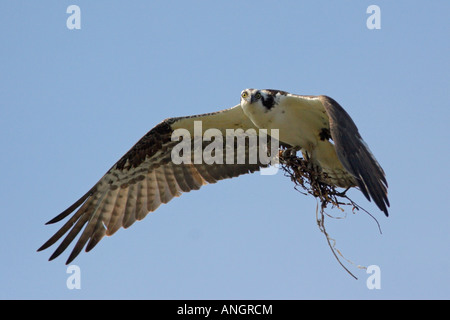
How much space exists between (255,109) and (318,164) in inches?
52.2

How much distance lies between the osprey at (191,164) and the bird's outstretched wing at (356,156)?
0.02 meters

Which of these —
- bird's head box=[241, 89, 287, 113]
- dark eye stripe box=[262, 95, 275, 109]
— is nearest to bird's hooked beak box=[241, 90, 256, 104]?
bird's head box=[241, 89, 287, 113]

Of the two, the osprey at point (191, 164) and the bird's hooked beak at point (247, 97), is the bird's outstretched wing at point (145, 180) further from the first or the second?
the bird's hooked beak at point (247, 97)

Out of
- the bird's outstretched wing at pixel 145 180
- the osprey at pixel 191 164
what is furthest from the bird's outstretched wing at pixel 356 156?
the bird's outstretched wing at pixel 145 180

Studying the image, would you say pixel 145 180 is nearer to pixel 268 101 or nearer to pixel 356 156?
pixel 268 101

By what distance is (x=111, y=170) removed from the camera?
465 inches

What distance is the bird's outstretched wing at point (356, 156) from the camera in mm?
8344

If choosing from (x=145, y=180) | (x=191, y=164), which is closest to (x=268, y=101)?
(x=191, y=164)

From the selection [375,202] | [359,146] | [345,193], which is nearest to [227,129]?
[345,193]

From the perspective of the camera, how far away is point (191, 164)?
12.0 metres

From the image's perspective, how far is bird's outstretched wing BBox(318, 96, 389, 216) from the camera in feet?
27.4

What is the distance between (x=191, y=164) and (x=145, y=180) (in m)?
0.82

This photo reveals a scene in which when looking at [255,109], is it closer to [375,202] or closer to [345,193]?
[345,193]

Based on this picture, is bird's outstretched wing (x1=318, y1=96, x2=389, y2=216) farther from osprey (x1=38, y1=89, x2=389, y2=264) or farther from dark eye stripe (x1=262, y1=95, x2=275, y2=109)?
dark eye stripe (x1=262, y1=95, x2=275, y2=109)
